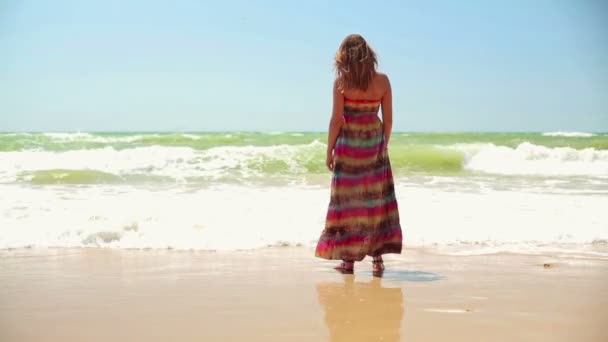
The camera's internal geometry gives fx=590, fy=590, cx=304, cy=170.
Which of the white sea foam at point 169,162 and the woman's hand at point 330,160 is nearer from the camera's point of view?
the woman's hand at point 330,160

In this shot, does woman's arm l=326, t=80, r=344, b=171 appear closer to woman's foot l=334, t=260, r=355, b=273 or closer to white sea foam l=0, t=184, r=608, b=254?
woman's foot l=334, t=260, r=355, b=273

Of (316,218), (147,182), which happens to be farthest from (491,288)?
(147,182)

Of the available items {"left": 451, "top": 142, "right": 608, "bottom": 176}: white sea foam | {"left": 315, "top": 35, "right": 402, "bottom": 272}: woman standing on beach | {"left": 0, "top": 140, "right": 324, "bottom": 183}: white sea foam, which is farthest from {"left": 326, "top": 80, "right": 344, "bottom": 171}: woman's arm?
{"left": 451, "top": 142, "right": 608, "bottom": 176}: white sea foam

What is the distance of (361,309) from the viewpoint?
10.2 feet

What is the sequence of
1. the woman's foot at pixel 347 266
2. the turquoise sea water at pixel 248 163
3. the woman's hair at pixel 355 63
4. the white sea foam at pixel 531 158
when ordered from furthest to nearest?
1. the white sea foam at pixel 531 158
2. the turquoise sea water at pixel 248 163
3. the woman's foot at pixel 347 266
4. the woman's hair at pixel 355 63

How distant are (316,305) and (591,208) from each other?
17.1 ft

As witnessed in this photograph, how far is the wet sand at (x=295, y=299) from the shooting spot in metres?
2.71

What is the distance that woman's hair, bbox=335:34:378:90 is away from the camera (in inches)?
153

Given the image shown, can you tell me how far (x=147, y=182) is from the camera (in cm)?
1098

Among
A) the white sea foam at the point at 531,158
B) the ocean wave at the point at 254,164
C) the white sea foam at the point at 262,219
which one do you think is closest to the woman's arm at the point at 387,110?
the white sea foam at the point at 262,219

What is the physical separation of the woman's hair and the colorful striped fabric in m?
0.14

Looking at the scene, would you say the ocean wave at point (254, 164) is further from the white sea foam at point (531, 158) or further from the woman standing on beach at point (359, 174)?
the woman standing on beach at point (359, 174)

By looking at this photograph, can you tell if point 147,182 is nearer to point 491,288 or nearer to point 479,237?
point 479,237

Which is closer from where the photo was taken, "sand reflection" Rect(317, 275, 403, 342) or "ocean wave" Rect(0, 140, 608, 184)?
"sand reflection" Rect(317, 275, 403, 342)
